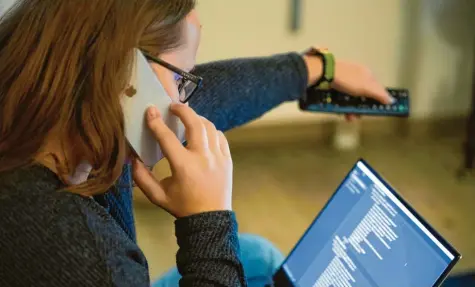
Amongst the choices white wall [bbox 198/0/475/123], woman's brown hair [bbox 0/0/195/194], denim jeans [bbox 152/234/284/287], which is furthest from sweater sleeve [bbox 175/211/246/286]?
white wall [bbox 198/0/475/123]

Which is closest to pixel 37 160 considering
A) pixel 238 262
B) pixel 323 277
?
pixel 238 262

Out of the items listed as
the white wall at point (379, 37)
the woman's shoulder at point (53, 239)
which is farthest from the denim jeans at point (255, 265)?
the white wall at point (379, 37)

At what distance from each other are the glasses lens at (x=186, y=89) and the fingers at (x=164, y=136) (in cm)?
7

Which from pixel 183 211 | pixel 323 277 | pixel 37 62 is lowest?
pixel 323 277

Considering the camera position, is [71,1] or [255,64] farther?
[255,64]

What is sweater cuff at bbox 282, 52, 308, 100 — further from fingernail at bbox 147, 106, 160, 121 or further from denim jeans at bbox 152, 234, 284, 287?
fingernail at bbox 147, 106, 160, 121

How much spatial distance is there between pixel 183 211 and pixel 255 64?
0.45 metres

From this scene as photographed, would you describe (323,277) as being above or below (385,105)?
below

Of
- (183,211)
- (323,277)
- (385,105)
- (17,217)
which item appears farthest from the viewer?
(385,105)

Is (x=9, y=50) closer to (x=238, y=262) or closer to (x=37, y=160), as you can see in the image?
(x=37, y=160)

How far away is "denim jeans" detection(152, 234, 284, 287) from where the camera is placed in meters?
1.11

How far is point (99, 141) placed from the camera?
2.40ft

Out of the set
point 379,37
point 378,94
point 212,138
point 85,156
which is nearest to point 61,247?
point 85,156

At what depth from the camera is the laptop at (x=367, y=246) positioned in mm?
818
